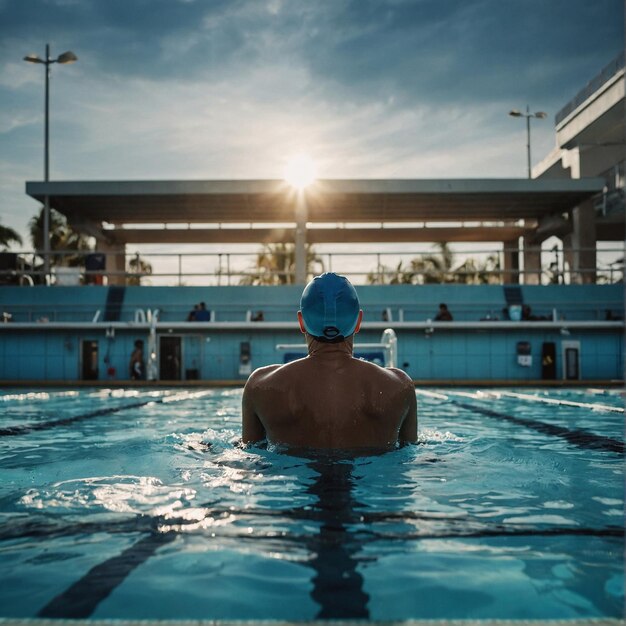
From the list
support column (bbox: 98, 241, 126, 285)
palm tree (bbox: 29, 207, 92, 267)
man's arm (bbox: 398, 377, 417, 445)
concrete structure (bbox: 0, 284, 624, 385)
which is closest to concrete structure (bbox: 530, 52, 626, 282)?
concrete structure (bbox: 0, 284, 624, 385)

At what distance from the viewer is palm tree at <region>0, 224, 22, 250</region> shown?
34875mm

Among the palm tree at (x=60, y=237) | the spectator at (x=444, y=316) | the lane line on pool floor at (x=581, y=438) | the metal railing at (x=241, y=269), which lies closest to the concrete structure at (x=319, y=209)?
the metal railing at (x=241, y=269)

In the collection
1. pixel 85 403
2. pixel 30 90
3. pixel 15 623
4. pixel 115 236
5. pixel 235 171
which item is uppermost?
pixel 30 90

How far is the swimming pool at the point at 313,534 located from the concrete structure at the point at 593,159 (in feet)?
54.5

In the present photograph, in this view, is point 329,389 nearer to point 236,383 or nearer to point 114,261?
point 236,383

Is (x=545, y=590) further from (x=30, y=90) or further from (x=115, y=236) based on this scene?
(x=30, y=90)

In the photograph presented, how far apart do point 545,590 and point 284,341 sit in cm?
1606

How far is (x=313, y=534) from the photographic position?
2199 mm

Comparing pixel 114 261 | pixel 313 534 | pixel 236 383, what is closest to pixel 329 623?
pixel 313 534

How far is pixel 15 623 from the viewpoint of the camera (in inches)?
48.9

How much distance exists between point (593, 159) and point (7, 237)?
30.8 m

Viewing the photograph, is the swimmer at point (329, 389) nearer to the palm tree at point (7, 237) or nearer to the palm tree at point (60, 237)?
Answer: the palm tree at point (60, 237)

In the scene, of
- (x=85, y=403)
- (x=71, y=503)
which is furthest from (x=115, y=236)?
(x=71, y=503)

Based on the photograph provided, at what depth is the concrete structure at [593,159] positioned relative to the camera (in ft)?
66.5
